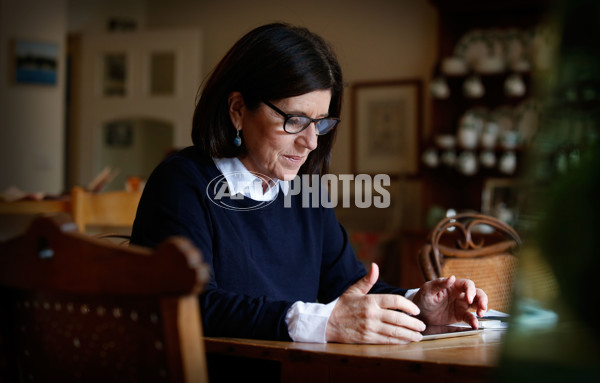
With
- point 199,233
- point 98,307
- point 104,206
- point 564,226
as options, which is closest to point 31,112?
point 104,206

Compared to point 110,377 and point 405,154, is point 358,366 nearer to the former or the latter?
point 110,377

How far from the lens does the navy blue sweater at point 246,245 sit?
114cm

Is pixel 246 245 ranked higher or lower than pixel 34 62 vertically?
lower

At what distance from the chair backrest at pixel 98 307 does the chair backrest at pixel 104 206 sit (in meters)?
1.62

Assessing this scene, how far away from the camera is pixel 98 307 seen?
30.5 inches

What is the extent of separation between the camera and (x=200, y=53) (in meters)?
5.55

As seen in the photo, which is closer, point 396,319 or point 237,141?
point 396,319

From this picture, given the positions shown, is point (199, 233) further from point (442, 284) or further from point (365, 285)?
point (442, 284)

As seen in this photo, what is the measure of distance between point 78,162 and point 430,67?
330 cm

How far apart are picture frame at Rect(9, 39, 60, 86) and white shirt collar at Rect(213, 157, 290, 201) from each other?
4.55 metres

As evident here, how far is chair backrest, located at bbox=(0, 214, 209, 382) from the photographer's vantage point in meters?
0.66

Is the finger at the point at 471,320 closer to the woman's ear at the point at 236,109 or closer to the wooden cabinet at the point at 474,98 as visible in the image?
the woman's ear at the point at 236,109

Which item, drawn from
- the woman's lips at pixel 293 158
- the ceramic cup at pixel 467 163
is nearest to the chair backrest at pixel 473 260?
the woman's lips at pixel 293 158

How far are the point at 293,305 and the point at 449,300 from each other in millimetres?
380
